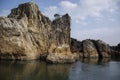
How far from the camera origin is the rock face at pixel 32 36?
261 ft

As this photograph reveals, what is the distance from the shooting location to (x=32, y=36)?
92.9 m

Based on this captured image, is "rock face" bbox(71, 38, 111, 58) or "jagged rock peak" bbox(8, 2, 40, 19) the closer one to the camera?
"jagged rock peak" bbox(8, 2, 40, 19)

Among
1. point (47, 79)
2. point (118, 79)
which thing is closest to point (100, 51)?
point (118, 79)

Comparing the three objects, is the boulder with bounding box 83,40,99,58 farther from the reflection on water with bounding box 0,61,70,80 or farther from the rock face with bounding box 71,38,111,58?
the reflection on water with bounding box 0,61,70,80

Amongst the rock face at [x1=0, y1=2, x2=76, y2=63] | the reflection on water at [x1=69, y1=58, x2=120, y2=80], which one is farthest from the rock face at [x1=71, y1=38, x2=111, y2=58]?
the reflection on water at [x1=69, y1=58, x2=120, y2=80]

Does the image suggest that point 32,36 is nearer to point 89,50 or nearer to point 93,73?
Answer: point 89,50

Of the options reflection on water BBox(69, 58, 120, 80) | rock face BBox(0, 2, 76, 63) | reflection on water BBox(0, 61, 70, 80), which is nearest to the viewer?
reflection on water BBox(0, 61, 70, 80)

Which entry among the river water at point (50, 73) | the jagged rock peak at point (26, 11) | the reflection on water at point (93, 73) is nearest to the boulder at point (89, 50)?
the jagged rock peak at point (26, 11)

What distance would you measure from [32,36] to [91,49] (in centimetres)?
3854

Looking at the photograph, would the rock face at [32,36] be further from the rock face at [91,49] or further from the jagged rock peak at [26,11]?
the rock face at [91,49]

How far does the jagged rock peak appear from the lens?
9538 cm

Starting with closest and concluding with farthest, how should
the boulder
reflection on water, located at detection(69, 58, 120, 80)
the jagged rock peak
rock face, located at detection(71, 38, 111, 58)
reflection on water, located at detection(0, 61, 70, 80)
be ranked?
reflection on water, located at detection(0, 61, 70, 80)
reflection on water, located at detection(69, 58, 120, 80)
the jagged rock peak
the boulder
rock face, located at detection(71, 38, 111, 58)

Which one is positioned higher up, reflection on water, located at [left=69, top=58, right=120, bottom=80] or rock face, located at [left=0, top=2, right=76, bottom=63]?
rock face, located at [left=0, top=2, right=76, bottom=63]

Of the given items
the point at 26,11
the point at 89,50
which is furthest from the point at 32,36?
the point at 89,50
